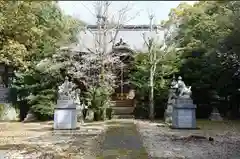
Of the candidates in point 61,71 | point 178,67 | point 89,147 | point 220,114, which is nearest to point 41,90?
point 61,71

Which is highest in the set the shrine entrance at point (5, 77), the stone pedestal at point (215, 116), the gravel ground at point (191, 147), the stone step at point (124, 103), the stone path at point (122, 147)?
the shrine entrance at point (5, 77)

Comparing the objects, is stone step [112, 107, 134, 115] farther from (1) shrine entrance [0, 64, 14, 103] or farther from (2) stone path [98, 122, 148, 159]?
(2) stone path [98, 122, 148, 159]

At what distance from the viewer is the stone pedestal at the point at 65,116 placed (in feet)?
36.8

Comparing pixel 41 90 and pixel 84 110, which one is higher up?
pixel 41 90

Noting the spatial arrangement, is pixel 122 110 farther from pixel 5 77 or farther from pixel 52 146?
pixel 52 146

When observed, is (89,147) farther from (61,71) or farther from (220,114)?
(220,114)

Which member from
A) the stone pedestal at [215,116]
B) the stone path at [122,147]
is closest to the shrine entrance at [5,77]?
the stone path at [122,147]

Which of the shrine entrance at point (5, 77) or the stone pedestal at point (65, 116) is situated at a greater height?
the shrine entrance at point (5, 77)

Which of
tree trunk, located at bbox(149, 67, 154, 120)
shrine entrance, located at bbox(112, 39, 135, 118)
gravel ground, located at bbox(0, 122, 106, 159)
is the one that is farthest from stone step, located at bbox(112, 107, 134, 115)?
gravel ground, located at bbox(0, 122, 106, 159)

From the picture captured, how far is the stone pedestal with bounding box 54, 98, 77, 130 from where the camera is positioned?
1121 centimetres

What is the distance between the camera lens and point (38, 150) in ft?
24.0

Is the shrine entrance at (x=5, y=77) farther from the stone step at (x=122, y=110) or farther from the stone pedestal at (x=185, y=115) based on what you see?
the stone pedestal at (x=185, y=115)

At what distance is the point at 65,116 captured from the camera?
11.2 meters

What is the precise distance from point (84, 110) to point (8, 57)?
14.5ft
